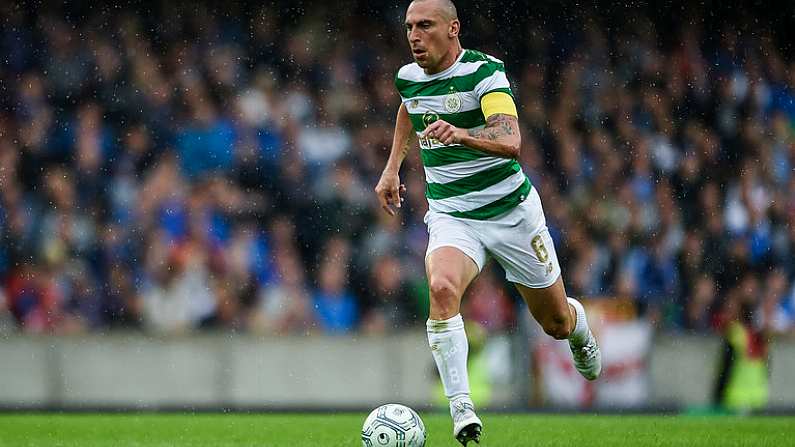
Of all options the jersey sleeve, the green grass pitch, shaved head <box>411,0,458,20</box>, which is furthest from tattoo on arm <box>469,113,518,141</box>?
the green grass pitch

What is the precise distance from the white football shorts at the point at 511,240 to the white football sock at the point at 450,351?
494 mm

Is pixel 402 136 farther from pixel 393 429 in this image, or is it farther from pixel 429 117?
pixel 393 429

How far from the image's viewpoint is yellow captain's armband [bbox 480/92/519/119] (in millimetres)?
6699

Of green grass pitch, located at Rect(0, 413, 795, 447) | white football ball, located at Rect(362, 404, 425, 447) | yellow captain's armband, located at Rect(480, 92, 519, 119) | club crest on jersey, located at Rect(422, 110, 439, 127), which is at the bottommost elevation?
green grass pitch, located at Rect(0, 413, 795, 447)

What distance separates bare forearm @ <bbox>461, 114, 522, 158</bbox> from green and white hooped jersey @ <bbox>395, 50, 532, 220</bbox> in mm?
317

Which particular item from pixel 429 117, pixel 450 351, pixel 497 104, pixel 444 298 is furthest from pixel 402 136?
pixel 450 351

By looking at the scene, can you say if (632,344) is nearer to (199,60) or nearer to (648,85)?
(648,85)

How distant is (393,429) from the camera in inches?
254

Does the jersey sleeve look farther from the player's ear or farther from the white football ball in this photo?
the white football ball

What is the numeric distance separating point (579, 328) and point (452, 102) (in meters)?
1.66

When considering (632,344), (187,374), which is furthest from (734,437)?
(187,374)

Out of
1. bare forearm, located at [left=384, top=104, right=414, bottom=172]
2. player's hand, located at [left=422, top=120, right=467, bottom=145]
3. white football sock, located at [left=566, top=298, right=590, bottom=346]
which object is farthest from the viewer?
white football sock, located at [left=566, top=298, right=590, bottom=346]

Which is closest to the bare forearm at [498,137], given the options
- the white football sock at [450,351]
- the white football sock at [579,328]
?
the white football sock at [450,351]

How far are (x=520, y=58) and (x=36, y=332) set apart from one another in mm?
6595
